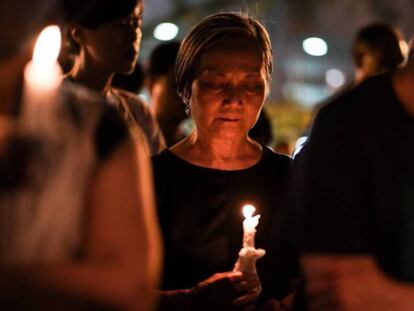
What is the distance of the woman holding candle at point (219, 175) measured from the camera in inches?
150

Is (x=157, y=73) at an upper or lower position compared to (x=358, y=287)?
upper

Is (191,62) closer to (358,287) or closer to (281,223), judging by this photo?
(281,223)

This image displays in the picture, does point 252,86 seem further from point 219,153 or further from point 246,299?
point 246,299

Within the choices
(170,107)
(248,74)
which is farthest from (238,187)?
(170,107)

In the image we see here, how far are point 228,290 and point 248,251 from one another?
0.16 meters

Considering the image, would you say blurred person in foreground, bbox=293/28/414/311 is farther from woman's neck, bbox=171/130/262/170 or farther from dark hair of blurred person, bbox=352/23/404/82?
dark hair of blurred person, bbox=352/23/404/82

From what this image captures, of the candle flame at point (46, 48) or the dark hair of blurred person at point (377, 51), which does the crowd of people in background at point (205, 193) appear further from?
the dark hair of blurred person at point (377, 51)

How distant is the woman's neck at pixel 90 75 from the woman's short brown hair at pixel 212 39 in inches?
39.2

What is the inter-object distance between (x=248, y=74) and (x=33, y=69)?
1655 mm

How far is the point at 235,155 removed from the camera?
4.12 meters

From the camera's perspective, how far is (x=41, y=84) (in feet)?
8.02

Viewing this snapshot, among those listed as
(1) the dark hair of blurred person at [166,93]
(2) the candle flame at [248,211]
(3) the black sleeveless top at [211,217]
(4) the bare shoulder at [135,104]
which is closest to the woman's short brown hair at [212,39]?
(3) the black sleeveless top at [211,217]

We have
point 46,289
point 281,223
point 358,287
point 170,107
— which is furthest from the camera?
point 170,107

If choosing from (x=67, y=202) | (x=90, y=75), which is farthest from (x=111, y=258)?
(x=90, y=75)
